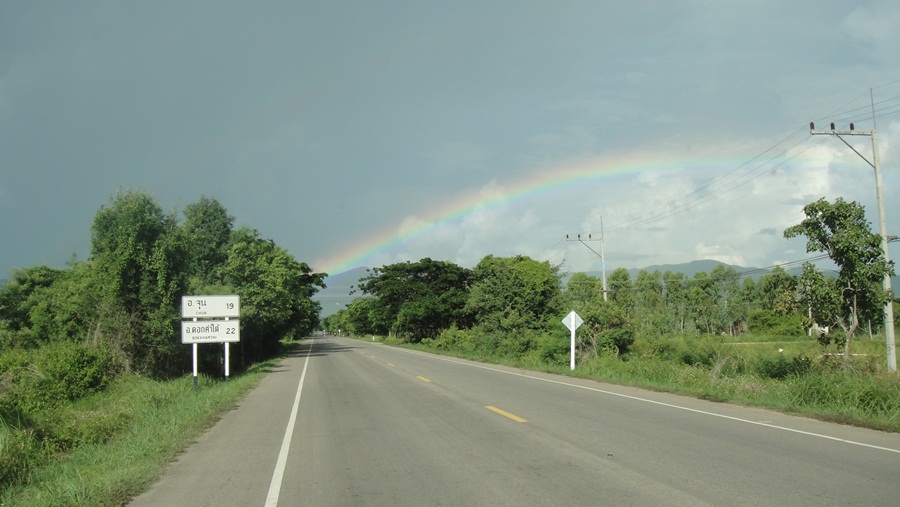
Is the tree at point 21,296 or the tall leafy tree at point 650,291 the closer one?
the tree at point 21,296

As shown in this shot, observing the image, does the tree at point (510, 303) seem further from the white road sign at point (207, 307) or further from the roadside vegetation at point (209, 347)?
the white road sign at point (207, 307)

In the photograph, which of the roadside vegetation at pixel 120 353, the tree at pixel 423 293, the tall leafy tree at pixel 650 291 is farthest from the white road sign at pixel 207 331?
the tall leafy tree at pixel 650 291

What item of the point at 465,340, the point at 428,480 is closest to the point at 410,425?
the point at 428,480

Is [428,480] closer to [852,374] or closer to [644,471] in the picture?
[644,471]

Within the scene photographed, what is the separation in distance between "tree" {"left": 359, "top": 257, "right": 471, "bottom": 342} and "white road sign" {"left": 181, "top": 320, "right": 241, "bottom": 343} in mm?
40841

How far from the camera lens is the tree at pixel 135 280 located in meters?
25.2

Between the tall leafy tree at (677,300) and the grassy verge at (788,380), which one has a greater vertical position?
the tall leafy tree at (677,300)

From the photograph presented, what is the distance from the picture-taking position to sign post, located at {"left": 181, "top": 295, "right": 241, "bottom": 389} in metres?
22.5

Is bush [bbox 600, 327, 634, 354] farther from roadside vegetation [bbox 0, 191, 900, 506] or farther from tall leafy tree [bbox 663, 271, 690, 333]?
tall leafy tree [bbox 663, 271, 690, 333]

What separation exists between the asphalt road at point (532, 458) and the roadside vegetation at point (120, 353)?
114 cm

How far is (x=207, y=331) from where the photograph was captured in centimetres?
2283

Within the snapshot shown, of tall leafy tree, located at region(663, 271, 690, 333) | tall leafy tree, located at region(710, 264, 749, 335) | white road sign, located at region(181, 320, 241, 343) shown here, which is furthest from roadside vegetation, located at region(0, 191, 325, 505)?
tall leafy tree, located at region(710, 264, 749, 335)

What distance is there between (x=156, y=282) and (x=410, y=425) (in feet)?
61.8

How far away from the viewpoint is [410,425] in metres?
11.5
